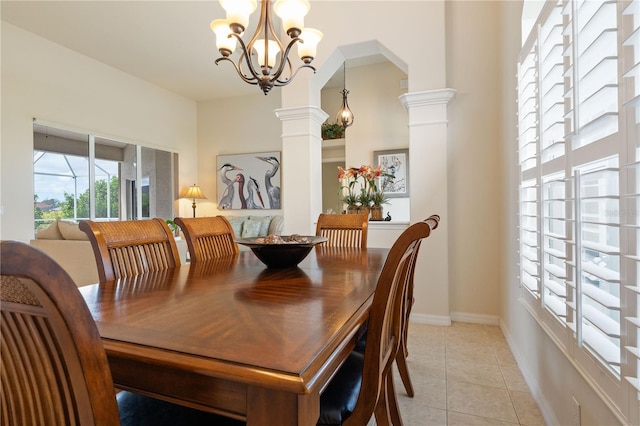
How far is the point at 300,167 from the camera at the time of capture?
3.28 metres

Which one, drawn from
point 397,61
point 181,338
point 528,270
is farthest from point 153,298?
point 397,61

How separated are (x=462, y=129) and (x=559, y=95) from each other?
155cm

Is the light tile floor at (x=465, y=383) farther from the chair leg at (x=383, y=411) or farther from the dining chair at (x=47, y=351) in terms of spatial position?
the dining chair at (x=47, y=351)

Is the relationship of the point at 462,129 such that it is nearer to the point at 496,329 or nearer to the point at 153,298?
the point at 496,329

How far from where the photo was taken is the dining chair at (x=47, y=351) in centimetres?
44

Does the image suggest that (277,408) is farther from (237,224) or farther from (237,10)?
(237,224)

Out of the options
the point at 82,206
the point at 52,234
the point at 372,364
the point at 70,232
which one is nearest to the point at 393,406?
the point at 372,364

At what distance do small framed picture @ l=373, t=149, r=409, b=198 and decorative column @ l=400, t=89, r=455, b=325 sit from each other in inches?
85.8

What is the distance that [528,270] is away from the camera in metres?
1.87

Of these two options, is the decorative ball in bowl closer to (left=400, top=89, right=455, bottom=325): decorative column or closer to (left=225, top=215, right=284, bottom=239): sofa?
(left=400, top=89, right=455, bottom=325): decorative column

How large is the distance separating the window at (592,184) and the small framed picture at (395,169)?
3449 millimetres

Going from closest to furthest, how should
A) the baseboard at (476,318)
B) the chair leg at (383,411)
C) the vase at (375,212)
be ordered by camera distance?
the chair leg at (383,411), the baseboard at (476,318), the vase at (375,212)

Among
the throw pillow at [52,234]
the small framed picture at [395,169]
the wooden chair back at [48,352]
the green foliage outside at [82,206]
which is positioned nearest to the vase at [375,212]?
the small framed picture at [395,169]

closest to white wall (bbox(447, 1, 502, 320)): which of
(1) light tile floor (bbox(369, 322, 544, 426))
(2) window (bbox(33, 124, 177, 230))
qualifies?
(1) light tile floor (bbox(369, 322, 544, 426))
